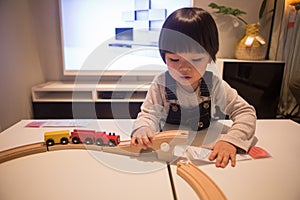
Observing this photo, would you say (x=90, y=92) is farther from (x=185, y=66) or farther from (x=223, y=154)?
(x=223, y=154)

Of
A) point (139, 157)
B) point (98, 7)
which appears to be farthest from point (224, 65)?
point (139, 157)

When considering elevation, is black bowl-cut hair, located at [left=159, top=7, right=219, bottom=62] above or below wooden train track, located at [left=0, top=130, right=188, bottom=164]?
above

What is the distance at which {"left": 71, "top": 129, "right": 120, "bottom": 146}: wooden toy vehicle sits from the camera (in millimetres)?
564

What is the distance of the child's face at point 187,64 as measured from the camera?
25.0 inches

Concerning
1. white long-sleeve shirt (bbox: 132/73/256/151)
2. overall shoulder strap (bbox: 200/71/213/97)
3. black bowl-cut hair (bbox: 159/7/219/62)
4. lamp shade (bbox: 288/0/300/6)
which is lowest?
white long-sleeve shirt (bbox: 132/73/256/151)

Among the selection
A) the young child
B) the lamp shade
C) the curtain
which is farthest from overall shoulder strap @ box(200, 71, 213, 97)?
the lamp shade

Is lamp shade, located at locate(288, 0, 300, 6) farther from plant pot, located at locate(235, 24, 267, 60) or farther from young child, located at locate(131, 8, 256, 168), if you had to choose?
young child, located at locate(131, 8, 256, 168)

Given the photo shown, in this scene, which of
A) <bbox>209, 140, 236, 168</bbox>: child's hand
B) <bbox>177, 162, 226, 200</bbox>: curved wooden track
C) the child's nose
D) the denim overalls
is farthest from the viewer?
the denim overalls

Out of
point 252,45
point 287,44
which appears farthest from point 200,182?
point 287,44

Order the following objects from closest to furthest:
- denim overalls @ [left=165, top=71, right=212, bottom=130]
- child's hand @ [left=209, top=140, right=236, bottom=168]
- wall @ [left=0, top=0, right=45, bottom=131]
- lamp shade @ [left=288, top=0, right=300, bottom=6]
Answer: child's hand @ [left=209, top=140, right=236, bottom=168]
denim overalls @ [left=165, top=71, right=212, bottom=130]
wall @ [left=0, top=0, right=45, bottom=131]
lamp shade @ [left=288, top=0, right=300, bottom=6]

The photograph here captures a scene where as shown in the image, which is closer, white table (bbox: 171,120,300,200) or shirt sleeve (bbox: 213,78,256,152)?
white table (bbox: 171,120,300,200)

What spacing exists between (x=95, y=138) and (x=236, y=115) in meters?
0.43

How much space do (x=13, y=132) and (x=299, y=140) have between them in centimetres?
84

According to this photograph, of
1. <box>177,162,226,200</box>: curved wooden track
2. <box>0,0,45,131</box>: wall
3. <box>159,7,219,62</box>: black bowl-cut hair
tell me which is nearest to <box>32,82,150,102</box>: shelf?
<box>0,0,45,131</box>: wall
